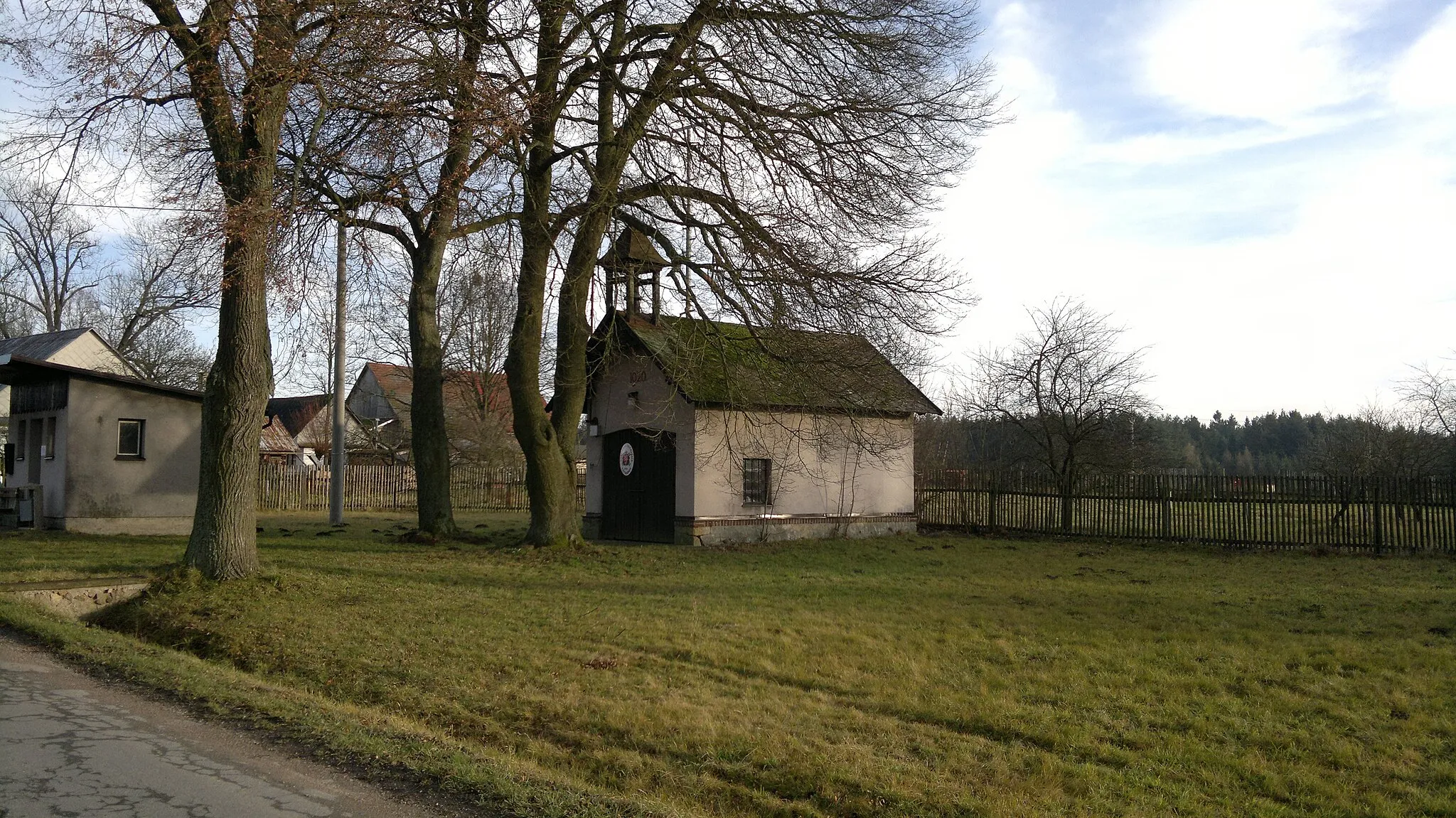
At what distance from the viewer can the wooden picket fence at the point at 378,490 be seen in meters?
33.6

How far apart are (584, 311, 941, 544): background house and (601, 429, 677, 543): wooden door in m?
0.03

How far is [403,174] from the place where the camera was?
1200 cm

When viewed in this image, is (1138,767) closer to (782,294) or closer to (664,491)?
(782,294)

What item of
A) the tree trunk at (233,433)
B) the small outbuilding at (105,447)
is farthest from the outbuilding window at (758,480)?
the small outbuilding at (105,447)

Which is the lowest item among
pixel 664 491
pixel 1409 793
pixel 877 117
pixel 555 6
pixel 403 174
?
pixel 1409 793

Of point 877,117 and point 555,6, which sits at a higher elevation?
point 555,6

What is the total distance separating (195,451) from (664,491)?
11.1 metres

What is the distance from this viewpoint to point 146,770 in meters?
5.74

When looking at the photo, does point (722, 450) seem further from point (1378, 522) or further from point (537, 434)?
point (1378, 522)

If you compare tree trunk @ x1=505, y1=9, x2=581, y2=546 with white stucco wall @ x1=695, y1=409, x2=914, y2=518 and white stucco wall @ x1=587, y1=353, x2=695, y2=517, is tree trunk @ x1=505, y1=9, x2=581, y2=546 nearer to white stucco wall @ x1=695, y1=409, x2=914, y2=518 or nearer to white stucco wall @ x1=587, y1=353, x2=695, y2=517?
white stucco wall @ x1=587, y1=353, x2=695, y2=517

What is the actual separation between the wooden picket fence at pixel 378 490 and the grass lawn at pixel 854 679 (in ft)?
56.9

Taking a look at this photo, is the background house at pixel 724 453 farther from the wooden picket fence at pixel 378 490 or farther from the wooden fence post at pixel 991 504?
the wooden picket fence at pixel 378 490

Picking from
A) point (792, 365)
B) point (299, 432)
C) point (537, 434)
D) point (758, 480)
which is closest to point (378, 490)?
point (758, 480)

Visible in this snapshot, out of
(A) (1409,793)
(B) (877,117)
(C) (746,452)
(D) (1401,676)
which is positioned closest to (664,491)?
(C) (746,452)
